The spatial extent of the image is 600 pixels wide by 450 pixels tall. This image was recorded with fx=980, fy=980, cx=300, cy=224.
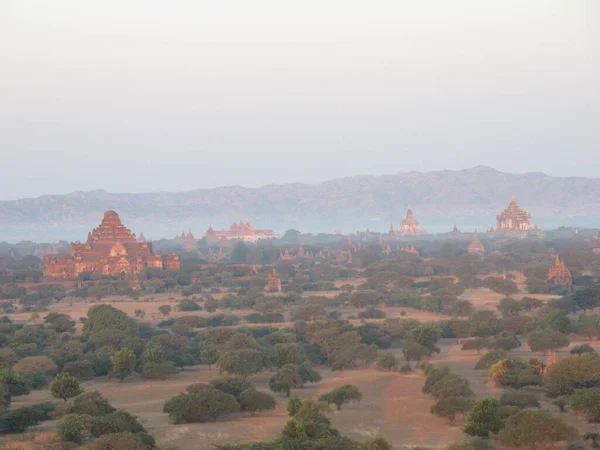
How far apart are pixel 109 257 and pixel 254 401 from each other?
69.9 meters

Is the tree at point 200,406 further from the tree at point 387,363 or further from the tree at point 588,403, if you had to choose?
the tree at point 387,363

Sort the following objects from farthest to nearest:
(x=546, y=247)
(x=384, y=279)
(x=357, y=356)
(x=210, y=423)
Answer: (x=546, y=247) < (x=384, y=279) < (x=357, y=356) < (x=210, y=423)

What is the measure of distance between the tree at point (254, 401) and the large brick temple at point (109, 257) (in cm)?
6385

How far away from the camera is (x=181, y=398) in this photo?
115ft

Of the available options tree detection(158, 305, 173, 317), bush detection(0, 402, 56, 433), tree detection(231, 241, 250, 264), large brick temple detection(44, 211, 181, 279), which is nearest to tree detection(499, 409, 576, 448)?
bush detection(0, 402, 56, 433)

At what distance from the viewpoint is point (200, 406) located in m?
34.2

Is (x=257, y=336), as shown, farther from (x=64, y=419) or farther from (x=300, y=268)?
(x=300, y=268)

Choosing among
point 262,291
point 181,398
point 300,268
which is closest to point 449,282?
point 262,291

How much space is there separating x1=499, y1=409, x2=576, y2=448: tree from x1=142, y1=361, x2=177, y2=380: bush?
1940 cm

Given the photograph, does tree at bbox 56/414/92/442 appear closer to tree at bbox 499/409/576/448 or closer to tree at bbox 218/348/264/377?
tree at bbox 499/409/576/448

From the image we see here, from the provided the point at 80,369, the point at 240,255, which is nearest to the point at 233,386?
the point at 80,369

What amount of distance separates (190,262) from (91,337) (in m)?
69.1

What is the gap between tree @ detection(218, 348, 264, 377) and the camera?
43.5 metres

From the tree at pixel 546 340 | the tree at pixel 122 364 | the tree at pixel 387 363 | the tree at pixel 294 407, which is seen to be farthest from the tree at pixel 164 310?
the tree at pixel 294 407
